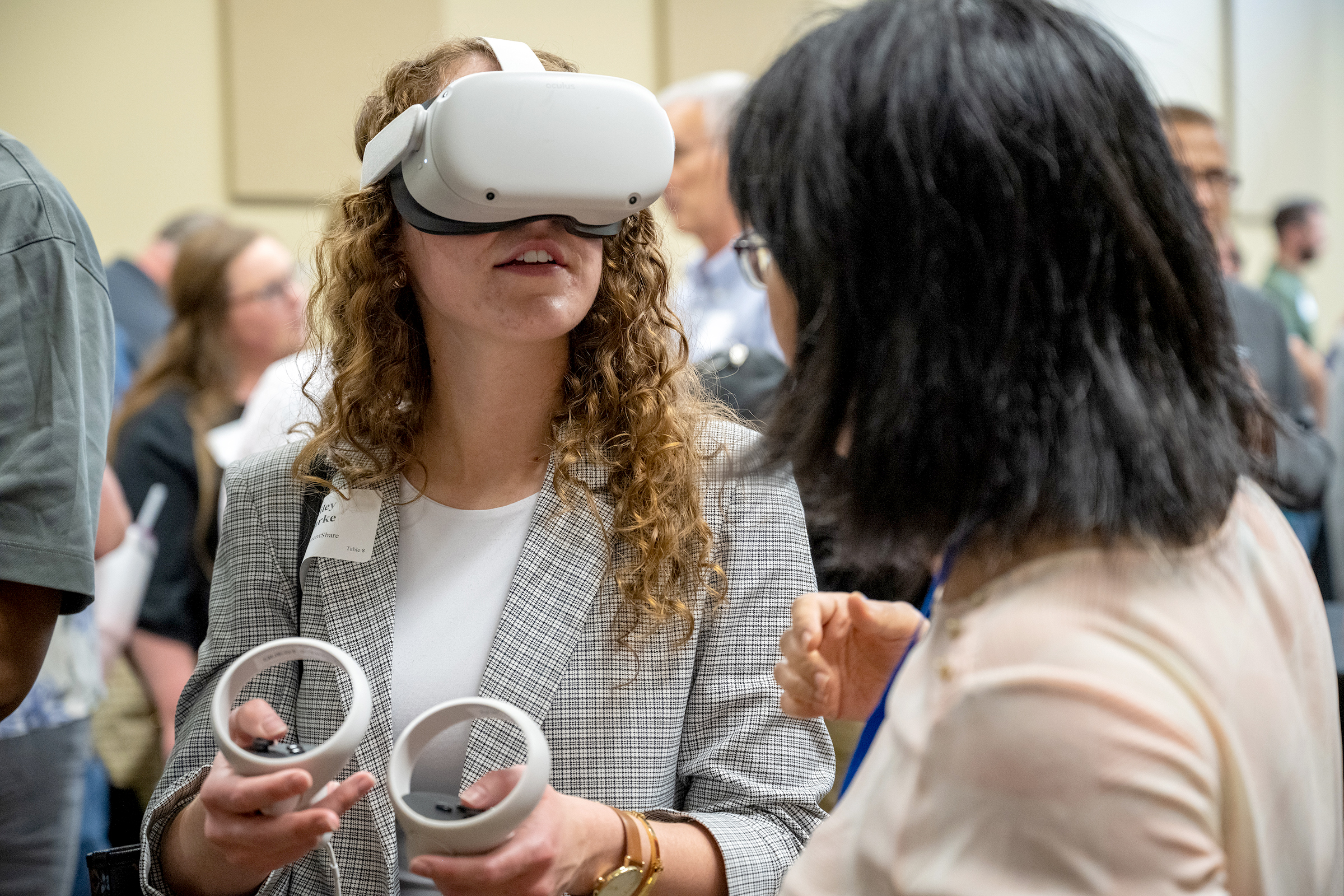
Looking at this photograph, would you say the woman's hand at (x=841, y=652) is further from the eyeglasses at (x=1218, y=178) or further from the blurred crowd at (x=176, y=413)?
the eyeglasses at (x=1218, y=178)

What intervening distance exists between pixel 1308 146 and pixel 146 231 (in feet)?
23.7

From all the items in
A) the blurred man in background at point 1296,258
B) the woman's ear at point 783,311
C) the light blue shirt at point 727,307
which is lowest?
the blurred man in background at point 1296,258

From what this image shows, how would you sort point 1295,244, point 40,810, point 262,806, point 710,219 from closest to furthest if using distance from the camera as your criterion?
point 262,806
point 40,810
point 710,219
point 1295,244

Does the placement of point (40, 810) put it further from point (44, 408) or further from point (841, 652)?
point (841, 652)

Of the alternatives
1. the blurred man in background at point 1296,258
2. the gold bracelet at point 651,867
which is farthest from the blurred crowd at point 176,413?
the blurred man in background at point 1296,258

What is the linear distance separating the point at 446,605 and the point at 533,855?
0.43 meters

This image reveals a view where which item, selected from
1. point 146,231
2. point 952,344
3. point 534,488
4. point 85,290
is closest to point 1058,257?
point 952,344

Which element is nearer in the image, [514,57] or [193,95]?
[514,57]

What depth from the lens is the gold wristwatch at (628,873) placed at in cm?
106

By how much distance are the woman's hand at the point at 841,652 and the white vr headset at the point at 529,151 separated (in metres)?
0.46

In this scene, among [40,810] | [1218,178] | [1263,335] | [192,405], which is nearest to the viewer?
[40,810]

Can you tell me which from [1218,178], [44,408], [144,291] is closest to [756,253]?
[44,408]

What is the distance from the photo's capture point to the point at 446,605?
128 centimetres

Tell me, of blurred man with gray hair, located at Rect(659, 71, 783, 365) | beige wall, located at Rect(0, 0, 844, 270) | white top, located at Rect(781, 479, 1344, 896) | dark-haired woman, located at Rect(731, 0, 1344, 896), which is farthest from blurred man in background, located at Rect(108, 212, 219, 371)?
white top, located at Rect(781, 479, 1344, 896)
